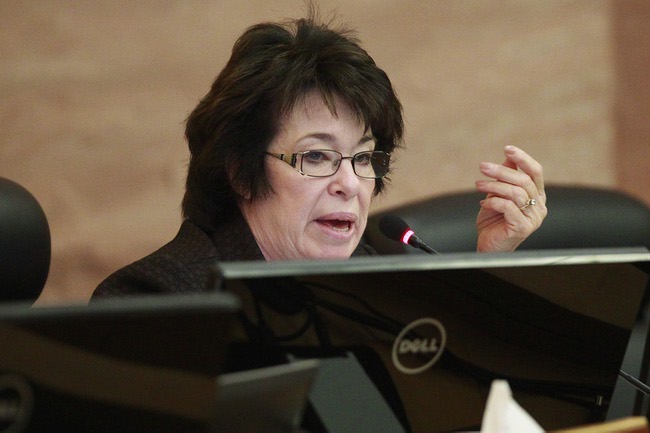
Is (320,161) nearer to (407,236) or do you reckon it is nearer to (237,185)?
(237,185)

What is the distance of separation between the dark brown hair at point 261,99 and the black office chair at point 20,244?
15.9 inches

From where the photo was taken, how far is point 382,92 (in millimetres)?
1934

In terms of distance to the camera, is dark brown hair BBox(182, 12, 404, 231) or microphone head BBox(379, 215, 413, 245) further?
dark brown hair BBox(182, 12, 404, 231)

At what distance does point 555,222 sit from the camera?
2418mm

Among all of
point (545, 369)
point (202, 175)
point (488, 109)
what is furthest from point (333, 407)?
point (488, 109)

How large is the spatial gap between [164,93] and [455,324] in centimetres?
194

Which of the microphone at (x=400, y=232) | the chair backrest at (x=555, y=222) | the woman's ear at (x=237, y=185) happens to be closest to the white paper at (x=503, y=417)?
the microphone at (x=400, y=232)

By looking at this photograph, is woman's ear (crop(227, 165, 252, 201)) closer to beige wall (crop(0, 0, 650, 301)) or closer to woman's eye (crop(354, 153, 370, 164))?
woman's eye (crop(354, 153, 370, 164))

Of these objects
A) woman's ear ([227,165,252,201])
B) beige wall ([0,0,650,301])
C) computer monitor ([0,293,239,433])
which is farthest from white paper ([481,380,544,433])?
beige wall ([0,0,650,301])

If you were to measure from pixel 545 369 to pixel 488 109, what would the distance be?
233 centimetres

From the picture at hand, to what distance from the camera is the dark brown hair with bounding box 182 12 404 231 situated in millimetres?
1858

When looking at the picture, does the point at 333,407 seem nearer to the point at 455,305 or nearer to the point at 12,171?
the point at 455,305

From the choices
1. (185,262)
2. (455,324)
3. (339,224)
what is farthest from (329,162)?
(455,324)

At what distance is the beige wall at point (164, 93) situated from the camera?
8.74 ft
